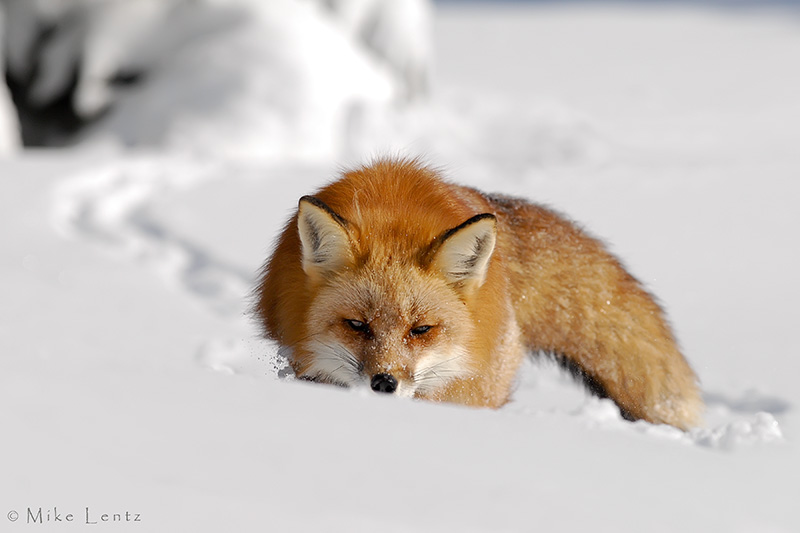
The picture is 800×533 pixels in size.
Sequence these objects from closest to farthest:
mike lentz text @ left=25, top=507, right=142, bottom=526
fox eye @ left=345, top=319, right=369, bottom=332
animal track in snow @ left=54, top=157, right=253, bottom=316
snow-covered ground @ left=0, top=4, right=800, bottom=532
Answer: mike lentz text @ left=25, top=507, right=142, bottom=526, snow-covered ground @ left=0, top=4, right=800, bottom=532, fox eye @ left=345, top=319, right=369, bottom=332, animal track in snow @ left=54, top=157, right=253, bottom=316

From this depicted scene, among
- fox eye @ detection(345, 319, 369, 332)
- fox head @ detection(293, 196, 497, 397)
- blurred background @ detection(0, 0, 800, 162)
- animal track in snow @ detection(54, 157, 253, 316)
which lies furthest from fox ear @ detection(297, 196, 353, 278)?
blurred background @ detection(0, 0, 800, 162)

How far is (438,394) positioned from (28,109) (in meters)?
9.52

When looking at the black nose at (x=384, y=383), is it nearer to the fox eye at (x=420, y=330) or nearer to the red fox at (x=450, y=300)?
the red fox at (x=450, y=300)

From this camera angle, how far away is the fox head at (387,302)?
3.09 meters

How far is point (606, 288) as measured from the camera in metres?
3.95

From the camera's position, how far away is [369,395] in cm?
277

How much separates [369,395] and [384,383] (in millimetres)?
252

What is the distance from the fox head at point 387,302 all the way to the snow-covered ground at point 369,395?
11.4 inches

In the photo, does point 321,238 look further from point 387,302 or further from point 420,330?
point 420,330

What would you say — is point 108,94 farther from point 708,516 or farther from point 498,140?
point 708,516

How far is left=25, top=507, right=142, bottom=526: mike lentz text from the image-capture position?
6.88 feet

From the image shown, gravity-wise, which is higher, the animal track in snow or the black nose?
the animal track in snow

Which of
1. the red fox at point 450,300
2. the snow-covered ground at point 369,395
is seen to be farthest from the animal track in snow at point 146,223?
the red fox at point 450,300

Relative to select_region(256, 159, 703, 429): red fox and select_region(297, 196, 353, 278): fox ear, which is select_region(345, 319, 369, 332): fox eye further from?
select_region(297, 196, 353, 278): fox ear
